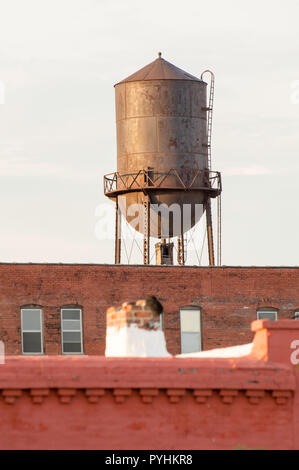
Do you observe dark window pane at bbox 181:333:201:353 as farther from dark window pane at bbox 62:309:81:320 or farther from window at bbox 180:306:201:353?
dark window pane at bbox 62:309:81:320

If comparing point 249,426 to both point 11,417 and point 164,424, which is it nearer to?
point 164,424

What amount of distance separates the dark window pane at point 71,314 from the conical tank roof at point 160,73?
9.44 m

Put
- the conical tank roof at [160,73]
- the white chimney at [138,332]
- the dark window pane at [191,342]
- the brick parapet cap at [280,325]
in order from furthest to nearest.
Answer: the conical tank roof at [160,73] → the dark window pane at [191,342] → the white chimney at [138,332] → the brick parapet cap at [280,325]

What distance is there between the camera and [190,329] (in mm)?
51625

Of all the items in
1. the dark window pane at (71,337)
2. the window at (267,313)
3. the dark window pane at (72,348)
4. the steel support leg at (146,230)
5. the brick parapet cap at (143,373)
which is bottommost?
the dark window pane at (72,348)

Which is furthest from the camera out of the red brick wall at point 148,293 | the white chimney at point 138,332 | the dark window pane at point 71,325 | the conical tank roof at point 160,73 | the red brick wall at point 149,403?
the conical tank roof at point 160,73

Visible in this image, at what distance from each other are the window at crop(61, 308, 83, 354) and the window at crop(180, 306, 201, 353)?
3651 mm

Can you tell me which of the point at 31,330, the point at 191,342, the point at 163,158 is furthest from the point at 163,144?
the point at 31,330

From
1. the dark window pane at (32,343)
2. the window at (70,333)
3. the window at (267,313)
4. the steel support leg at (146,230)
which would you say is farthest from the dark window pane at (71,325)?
the window at (267,313)

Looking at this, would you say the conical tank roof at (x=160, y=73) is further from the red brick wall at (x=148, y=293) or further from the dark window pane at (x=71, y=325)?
the dark window pane at (x=71, y=325)

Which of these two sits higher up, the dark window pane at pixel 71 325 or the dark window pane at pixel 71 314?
the dark window pane at pixel 71 314

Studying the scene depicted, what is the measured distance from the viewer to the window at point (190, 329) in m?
51.3
